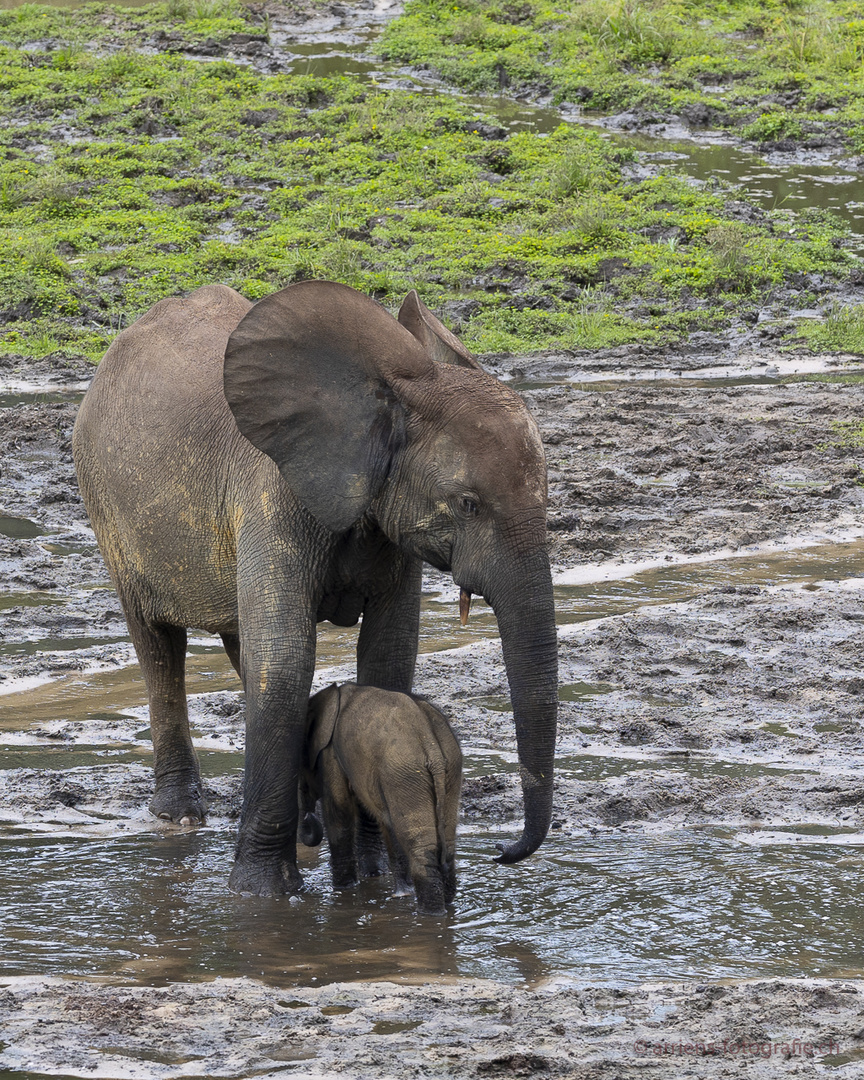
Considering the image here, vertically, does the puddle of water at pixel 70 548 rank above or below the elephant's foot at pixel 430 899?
below

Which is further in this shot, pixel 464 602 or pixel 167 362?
pixel 167 362

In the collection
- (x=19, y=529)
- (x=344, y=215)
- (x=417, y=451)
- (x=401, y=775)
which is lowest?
(x=19, y=529)

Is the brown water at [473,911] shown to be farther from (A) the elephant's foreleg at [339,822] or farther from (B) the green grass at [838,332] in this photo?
(B) the green grass at [838,332]

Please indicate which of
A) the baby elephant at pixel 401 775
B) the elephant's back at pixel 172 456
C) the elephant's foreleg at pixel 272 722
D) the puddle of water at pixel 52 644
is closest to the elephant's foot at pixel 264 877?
the elephant's foreleg at pixel 272 722

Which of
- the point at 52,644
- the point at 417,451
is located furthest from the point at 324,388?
the point at 52,644

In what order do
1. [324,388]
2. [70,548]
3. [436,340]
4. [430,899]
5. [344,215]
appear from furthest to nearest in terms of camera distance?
[344,215] < [70,548] < [436,340] < [430,899] < [324,388]

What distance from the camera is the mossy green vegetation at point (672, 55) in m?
21.2

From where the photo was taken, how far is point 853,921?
17.7ft

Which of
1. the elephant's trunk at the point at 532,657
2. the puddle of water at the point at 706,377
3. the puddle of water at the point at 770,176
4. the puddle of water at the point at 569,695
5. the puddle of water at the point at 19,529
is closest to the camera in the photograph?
the elephant's trunk at the point at 532,657

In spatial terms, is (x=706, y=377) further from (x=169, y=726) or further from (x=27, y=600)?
(x=169, y=726)

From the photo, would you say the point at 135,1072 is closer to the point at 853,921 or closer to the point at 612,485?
the point at 853,921

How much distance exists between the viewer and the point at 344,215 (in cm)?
1770

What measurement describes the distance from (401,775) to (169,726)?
174 cm

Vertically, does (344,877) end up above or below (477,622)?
above
